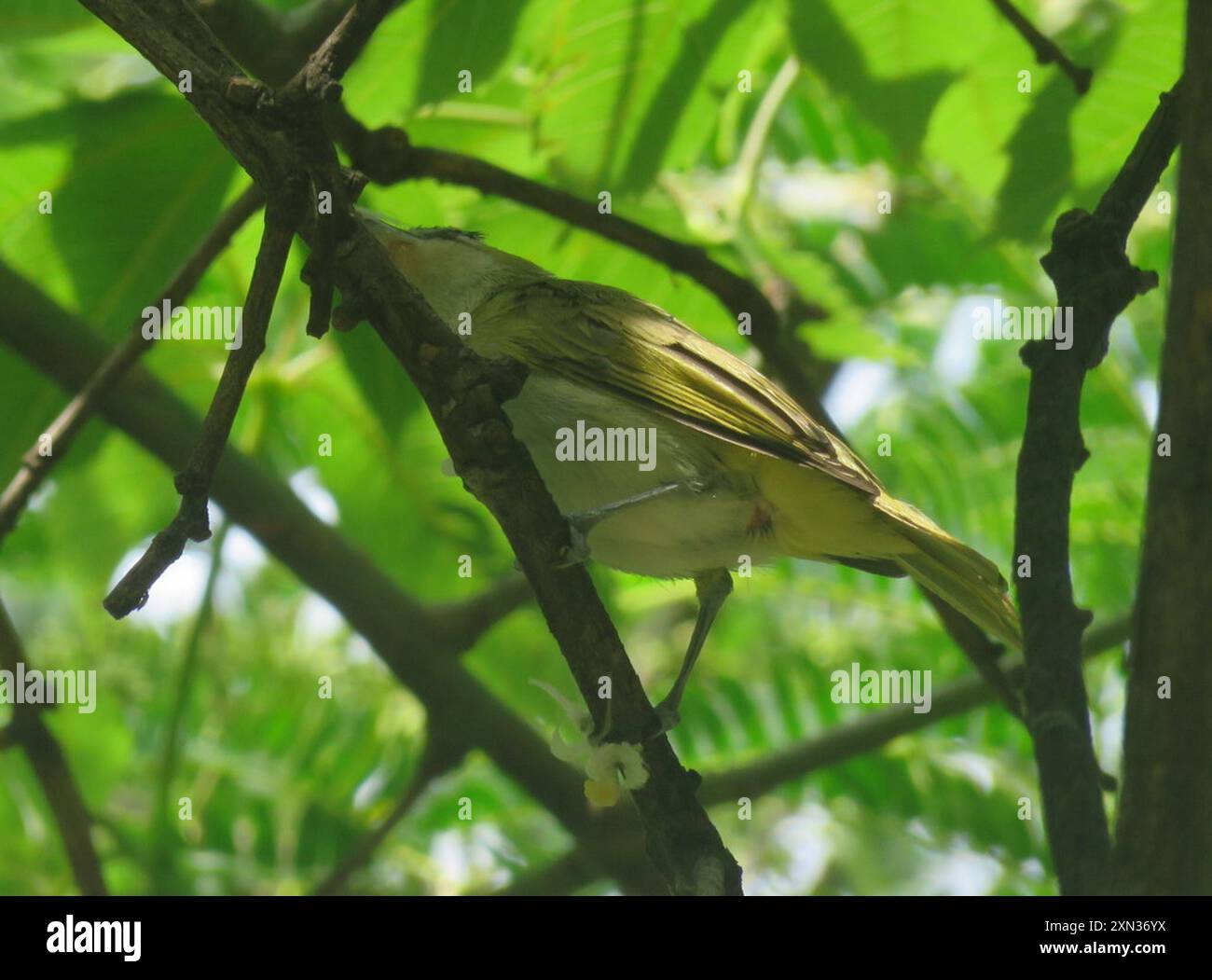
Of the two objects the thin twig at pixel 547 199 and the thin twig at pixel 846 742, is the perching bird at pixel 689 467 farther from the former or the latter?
the thin twig at pixel 846 742

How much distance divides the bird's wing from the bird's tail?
0.60 ft

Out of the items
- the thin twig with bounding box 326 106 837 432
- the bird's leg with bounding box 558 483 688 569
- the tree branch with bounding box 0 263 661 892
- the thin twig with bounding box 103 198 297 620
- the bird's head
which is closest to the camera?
the thin twig with bounding box 103 198 297 620

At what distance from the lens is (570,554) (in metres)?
2.84

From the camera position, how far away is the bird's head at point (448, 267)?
433cm

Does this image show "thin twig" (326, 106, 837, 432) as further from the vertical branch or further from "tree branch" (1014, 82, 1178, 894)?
the vertical branch

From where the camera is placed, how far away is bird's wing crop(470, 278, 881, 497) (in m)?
3.75

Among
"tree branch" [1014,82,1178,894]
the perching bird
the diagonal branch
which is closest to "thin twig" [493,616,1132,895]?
the perching bird

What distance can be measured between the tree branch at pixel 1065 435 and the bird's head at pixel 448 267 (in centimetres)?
182

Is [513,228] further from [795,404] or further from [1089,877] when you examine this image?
[1089,877]

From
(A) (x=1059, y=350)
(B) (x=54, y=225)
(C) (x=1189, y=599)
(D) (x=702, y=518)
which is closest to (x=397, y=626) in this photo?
(D) (x=702, y=518)

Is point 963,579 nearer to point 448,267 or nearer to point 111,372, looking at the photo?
point 448,267

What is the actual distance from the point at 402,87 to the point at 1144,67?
2.08m

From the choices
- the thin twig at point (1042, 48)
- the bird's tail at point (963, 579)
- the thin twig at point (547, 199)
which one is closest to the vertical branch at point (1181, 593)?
the thin twig at point (1042, 48)
